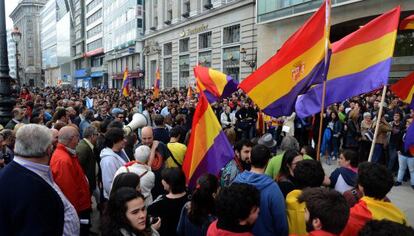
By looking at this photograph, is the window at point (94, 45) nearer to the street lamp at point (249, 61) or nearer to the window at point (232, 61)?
the window at point (232, 61)

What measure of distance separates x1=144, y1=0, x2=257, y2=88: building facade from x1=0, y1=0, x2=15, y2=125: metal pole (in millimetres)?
19496

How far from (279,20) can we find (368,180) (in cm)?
2246

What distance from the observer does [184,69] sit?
3778cm

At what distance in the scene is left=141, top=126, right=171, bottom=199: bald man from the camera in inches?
Result: 191

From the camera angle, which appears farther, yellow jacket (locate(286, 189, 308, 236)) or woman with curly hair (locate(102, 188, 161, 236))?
yellow jacket (locate(286, 189, 308, 236))

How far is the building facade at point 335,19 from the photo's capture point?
18.9 meters

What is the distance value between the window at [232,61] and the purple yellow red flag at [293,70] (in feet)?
77.1

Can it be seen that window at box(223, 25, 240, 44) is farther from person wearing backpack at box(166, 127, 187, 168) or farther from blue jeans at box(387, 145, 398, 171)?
person wearing backpack at box(166, 127, 187, 168)

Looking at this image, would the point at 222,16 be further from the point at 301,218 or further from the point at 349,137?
the point at 301,218

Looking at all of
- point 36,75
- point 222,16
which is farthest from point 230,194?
Answer: point 36,75

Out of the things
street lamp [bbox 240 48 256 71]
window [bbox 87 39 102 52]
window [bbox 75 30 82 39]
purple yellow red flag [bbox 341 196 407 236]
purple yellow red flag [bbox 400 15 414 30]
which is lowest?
purple yellow red flag [bbox 341 196 407 236]

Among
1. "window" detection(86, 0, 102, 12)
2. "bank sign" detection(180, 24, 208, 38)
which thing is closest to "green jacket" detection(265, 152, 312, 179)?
"bank sign" detection(180, 24, 208, 38)

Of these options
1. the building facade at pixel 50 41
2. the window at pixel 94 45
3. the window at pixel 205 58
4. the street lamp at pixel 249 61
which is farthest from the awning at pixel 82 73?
the street lamp at pixel 249 61

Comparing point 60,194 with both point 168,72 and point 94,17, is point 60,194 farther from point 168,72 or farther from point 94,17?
point 94,17
